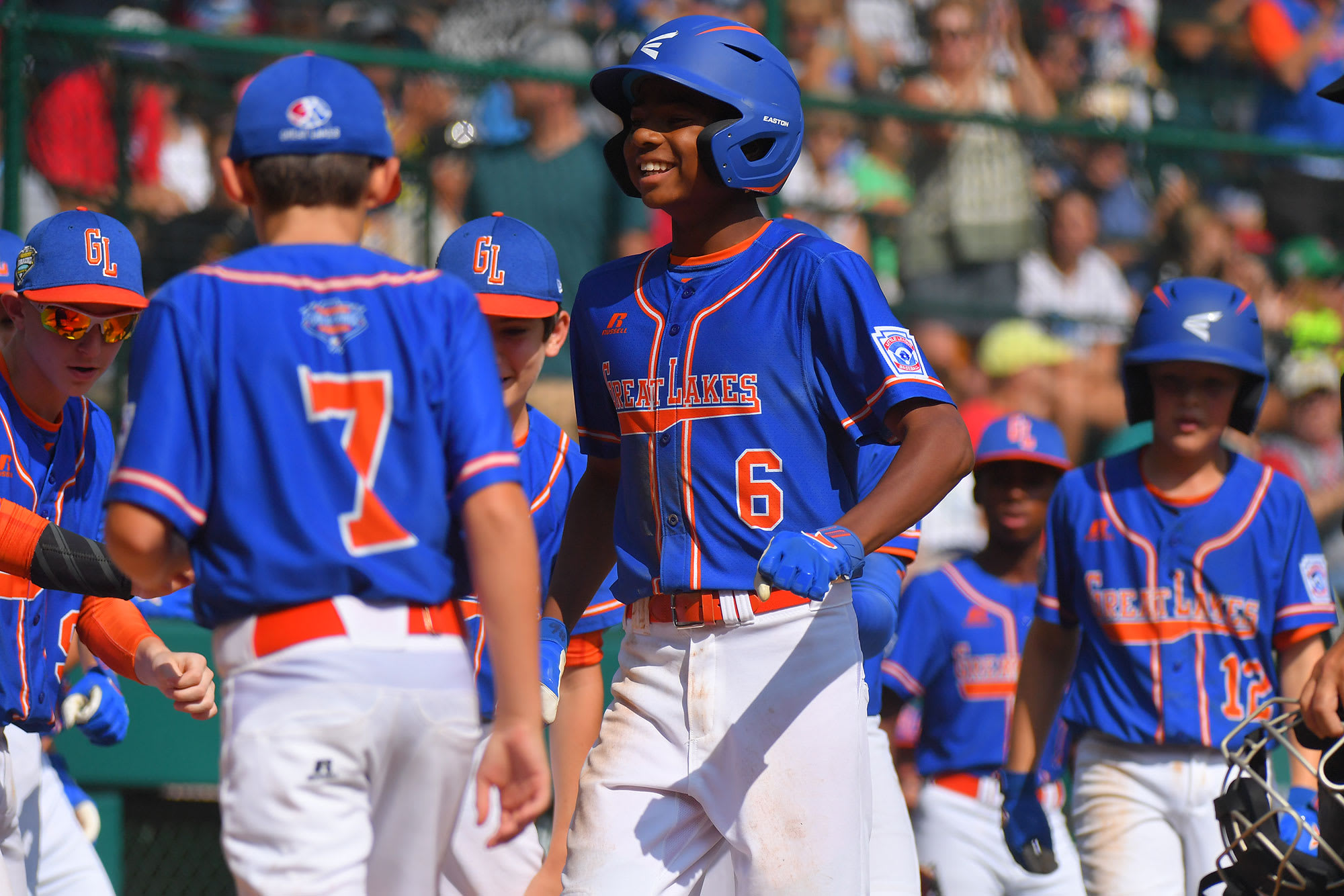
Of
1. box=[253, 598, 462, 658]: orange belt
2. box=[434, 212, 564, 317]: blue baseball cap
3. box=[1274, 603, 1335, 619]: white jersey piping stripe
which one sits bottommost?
box=[1274, 603, 1335, 619]: white jersey piping stripe

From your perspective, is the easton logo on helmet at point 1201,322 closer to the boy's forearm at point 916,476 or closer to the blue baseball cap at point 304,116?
the boy's forearm at point 916,476

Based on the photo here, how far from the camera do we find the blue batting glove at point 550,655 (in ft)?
12.4

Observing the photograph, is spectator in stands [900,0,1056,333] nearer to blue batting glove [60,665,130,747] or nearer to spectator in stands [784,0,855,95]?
spectator in stands [784,0,855,95]

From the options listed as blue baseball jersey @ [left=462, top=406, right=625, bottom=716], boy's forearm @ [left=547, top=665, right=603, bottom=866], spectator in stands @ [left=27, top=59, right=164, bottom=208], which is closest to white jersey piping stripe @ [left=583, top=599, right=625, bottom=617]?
blue baseball jersey @ [left=462, top=406, right=625, bottom=716]

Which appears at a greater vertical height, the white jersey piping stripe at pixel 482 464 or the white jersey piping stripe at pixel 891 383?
the white jersey piping stripe at pixel 891 383

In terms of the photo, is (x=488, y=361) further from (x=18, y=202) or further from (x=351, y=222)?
(x=18, y=202)

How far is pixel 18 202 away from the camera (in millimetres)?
6117

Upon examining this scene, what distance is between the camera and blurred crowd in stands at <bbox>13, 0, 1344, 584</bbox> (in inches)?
255

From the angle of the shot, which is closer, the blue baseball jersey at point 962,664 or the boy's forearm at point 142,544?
the boy's forearm at point 142,544

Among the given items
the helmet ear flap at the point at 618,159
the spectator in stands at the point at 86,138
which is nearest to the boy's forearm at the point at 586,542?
the helmet ear flap at the point at 618,159

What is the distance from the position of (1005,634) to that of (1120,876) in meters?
1.30

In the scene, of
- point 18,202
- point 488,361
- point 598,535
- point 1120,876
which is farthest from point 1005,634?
point 18,202

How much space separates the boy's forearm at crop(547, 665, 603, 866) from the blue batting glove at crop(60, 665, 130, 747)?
153cm

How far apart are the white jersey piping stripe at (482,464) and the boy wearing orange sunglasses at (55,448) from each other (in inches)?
61.2
